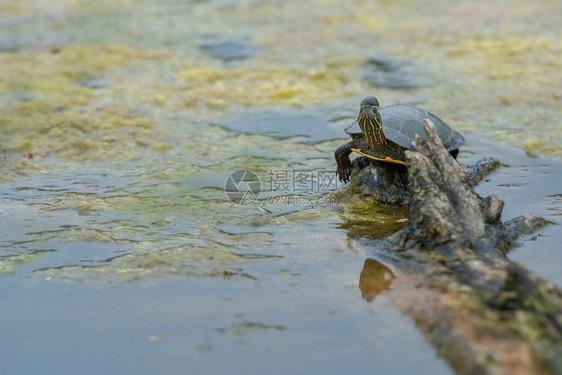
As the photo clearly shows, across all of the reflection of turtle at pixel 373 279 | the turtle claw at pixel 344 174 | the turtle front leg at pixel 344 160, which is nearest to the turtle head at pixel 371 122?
the turtle front leg at pixel 344 160

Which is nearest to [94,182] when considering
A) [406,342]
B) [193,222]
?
[193,222]

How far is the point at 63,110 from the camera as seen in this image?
6.14 metres

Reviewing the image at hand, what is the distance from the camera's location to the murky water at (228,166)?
2.67 m

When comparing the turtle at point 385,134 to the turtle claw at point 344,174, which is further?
the turtle claw at point 344,174

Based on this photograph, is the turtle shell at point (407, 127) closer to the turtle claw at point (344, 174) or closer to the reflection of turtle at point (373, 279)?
the turtle claw at point (344, 174)

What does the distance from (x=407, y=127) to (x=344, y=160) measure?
0.51 metres

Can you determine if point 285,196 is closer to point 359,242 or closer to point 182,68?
point 359,242

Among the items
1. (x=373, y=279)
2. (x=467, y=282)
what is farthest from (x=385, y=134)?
(x=467, y=282)

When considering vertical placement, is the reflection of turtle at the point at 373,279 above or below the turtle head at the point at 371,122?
below

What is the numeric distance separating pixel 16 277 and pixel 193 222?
1.14 metres

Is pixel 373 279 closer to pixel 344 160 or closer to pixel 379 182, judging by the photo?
pixel 379 182

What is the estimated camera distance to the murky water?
2672 millimetres

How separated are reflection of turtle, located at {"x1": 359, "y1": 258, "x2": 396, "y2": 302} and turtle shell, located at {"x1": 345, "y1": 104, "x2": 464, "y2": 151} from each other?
110 centimetres

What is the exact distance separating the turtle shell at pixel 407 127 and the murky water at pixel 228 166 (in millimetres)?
459
